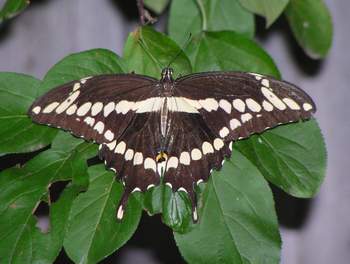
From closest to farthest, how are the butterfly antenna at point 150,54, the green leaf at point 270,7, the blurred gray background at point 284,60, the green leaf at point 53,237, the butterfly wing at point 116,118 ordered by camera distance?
1. the green leaf at point 53,237
2. the butterfly wing at point 116,118
3. the butterfly antenna at point 150,54
4. the green leaf at point 270,7
5. the blurred gray background at point 284,60

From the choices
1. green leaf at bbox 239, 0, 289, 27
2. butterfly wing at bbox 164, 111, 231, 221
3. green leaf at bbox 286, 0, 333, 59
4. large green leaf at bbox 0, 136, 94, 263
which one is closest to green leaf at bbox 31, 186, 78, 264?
large green leaf at bbox 0, 136, 94, 263

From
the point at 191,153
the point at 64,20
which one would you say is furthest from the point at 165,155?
the point at 64,20

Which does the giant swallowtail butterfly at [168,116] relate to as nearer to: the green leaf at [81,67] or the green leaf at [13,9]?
the green leaf at [81,67]

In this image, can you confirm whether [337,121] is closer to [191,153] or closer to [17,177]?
[191,153]

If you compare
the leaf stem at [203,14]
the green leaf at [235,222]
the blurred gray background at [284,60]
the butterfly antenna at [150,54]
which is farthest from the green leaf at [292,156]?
the blurred gray background at [284,60]

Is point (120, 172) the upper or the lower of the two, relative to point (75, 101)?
lower

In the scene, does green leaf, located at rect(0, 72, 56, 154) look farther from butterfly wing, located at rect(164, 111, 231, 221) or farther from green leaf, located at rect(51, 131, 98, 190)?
butterfly wing, located at rect(164, 111, 231, 221)

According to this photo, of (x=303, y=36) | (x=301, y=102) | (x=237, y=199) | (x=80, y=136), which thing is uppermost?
(x=303, y=36)
